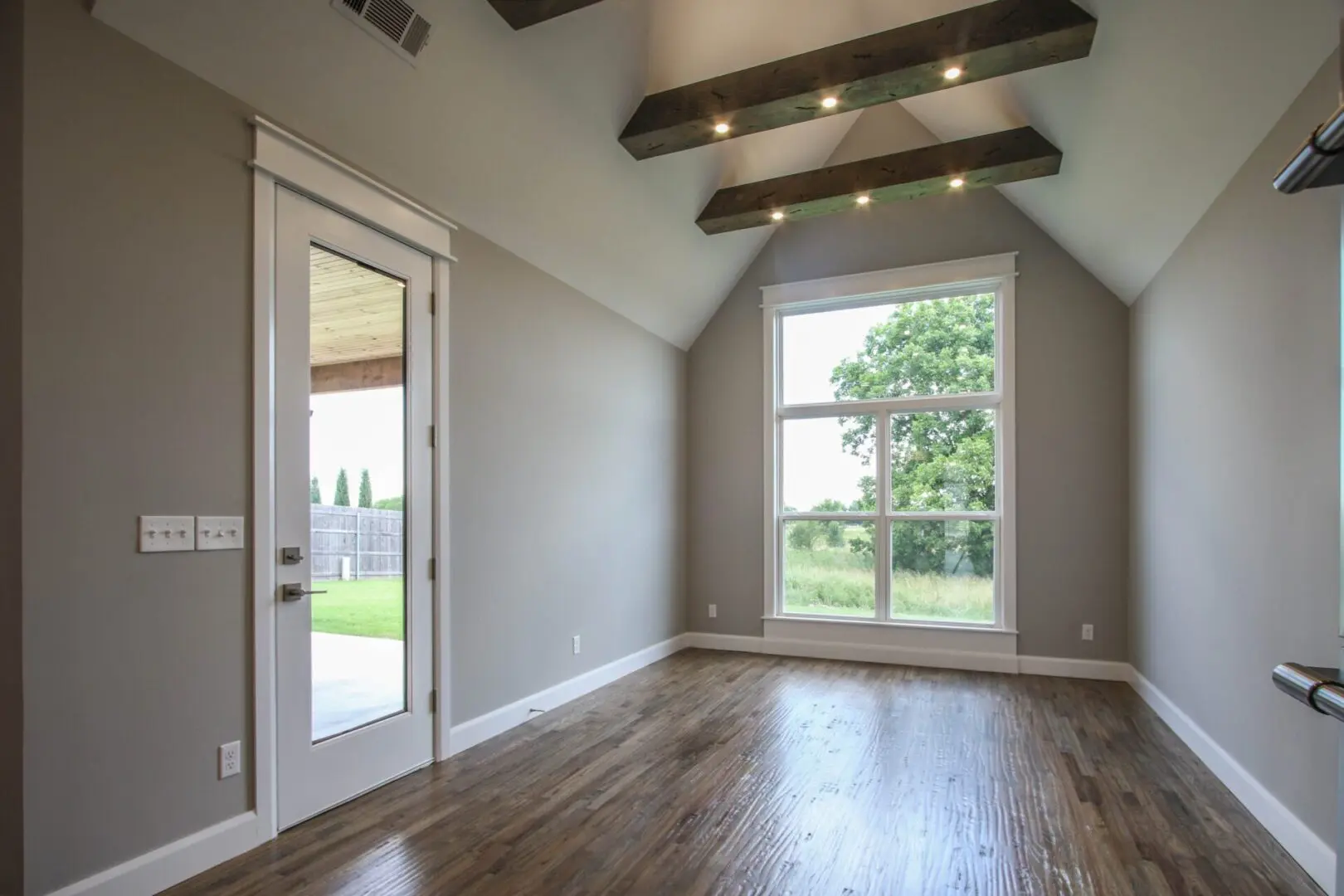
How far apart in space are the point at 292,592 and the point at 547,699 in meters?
1.94

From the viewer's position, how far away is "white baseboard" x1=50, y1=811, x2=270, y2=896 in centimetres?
212

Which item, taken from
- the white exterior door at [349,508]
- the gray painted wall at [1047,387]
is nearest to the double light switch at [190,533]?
the white exterior door at [349,508]

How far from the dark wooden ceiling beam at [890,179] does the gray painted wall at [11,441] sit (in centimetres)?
369

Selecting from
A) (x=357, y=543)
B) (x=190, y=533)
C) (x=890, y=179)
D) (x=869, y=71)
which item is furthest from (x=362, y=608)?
(x=890, y=179)

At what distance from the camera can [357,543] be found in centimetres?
313

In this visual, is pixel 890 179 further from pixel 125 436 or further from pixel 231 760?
pixel 231 760

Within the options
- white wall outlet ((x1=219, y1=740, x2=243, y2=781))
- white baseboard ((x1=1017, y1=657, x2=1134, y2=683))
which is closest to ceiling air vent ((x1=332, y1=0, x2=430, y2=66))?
white wall outlet ((x1=219, y1=740, x2=243, y2=781))

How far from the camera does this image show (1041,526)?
5246mm

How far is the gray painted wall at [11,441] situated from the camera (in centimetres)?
195

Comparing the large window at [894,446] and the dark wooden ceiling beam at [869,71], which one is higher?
the dark wooden ceiling beam at [869,71]

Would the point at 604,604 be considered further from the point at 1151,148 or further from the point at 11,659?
the point at 1151,148

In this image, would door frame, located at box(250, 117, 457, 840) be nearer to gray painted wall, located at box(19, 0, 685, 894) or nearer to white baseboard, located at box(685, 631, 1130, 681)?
gray painted wall, located at box(19, 0, 685, 894)

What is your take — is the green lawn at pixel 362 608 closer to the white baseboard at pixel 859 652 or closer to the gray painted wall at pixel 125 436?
the gray painted wall at pixel 125 436

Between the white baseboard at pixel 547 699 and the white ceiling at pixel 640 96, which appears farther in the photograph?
the white baseboard at pixel 547 699
